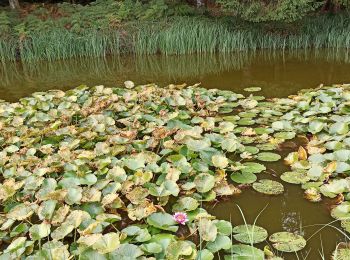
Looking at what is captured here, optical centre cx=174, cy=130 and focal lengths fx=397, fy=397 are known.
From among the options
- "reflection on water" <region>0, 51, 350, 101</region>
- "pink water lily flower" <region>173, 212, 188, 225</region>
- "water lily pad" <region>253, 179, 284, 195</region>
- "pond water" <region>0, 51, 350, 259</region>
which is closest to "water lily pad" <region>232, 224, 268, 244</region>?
"pink water lily flower" <region>173, 212, 188, 225</region>

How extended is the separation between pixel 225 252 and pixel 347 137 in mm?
1442

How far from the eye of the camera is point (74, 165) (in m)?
2.45

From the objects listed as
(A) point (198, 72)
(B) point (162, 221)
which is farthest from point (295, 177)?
(A) point (198, 72)

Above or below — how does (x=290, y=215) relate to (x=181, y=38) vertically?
below

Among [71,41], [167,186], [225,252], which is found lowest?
[225,252]

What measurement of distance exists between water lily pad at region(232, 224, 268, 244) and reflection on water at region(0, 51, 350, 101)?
8.72ft

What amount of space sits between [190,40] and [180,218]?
532 cm

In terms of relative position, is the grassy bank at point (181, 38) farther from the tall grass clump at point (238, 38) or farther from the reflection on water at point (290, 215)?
the reflection on water at point (290, 215)

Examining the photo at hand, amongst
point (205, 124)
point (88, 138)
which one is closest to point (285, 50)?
point (205, 124)

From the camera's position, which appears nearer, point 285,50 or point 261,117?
point 261,117

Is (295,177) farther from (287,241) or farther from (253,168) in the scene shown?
(287,241)

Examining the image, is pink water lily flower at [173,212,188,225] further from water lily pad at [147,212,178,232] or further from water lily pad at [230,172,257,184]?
water lily pad at [230,172,257,184]

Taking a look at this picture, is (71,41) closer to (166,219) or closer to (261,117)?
(261,117)

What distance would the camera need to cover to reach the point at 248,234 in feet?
6.10
